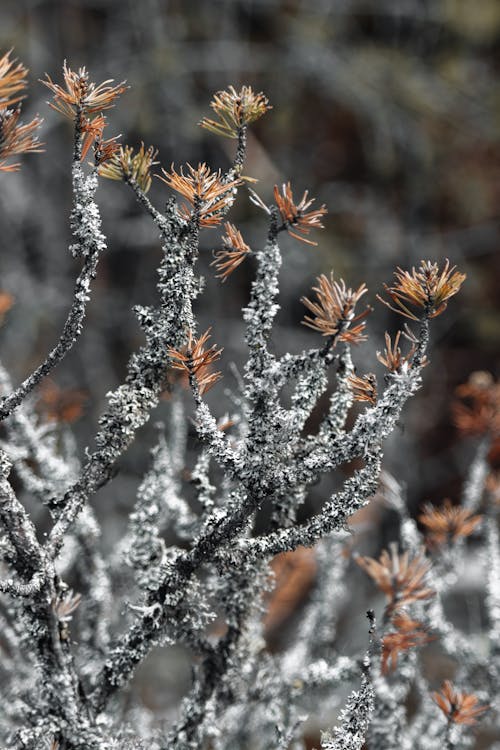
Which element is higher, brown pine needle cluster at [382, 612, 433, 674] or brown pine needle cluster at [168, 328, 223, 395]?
brown pine needle cluster at [168, 328, 223, 395]

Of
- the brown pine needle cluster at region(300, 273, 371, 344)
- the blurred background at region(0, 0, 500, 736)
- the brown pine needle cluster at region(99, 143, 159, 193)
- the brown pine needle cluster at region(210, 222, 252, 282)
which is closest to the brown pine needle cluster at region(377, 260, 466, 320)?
the brown pine needle cluster at region(300, 273, 371, 344)

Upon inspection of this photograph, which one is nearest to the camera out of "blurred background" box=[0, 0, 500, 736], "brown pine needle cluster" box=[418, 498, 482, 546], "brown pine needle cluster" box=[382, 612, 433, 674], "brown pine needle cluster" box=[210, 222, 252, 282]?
"brown pine needle cluster" box=[210, 222, 252, 282]

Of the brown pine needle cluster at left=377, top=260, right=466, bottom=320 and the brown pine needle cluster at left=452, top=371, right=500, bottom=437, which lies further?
the brown pine needle cluster at left=452, top=371, right=500, bottom=437

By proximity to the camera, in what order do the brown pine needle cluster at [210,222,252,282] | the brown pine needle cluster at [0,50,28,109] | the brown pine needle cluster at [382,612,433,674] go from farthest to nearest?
the brown pine needle cluster at [382,612,433,674] → the brown pine needle cluster at [210,222,252,282] → the brown pine needle cluster at [0,50,28,109]

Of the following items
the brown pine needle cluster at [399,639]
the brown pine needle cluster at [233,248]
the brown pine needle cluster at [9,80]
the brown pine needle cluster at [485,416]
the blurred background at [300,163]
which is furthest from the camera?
the blurred background at [300,163]

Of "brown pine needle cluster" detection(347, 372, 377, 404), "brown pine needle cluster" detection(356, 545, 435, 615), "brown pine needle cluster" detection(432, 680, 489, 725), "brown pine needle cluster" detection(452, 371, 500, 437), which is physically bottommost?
"brown pine needle cluster" detection(432, 680, 489, 725)

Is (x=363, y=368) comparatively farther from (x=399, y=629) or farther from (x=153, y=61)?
(x=399, y=629)

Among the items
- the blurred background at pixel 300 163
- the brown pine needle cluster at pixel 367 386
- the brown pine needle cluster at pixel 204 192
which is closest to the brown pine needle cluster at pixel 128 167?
the brown pine needle cluster at pixel 204 192

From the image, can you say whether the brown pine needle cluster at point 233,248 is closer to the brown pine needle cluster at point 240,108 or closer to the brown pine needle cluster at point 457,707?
the brown pine needle cluster at point 240,108

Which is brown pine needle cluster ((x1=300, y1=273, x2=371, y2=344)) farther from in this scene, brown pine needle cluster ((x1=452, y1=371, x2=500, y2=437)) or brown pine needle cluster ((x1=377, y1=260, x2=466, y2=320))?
brown pine needle cluster ((x1=452, y1=371, x2=500, y2=437))
